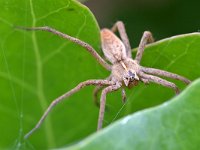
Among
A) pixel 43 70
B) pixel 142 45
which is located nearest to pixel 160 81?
pixel 142 45

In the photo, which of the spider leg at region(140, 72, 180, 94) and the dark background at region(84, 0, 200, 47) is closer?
the spider leg at region(140, 72, 180, 94)

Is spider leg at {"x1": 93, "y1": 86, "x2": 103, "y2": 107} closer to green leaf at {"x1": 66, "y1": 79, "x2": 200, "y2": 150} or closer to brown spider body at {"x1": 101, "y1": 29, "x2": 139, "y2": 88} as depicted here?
brown spider body at {"x1": 101, "y1": 29, "x2": 139, "y2": 88}

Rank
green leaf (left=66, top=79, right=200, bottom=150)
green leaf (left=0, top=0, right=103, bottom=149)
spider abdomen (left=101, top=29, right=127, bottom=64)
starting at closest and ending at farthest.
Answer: green leaf (left=66, top=79, right=200, bottom=150) → green leaf (left=0, top=0, right=103, bottom=149) → spider abdomen (left=101, top=29, right=127, bottom=64)

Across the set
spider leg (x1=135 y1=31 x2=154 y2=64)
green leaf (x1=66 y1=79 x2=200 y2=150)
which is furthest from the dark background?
green leaf (x1=66 y1=79 x2=200 y2=150)

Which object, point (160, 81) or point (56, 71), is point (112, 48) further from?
point (56, 71)

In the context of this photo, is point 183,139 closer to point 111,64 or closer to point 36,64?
point 36,64

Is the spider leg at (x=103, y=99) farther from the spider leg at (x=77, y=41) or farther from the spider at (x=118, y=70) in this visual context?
the spider leg at (x=77, y=41)

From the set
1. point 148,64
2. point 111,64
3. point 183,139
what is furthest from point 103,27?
point 183,139
